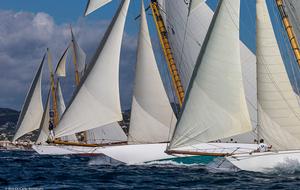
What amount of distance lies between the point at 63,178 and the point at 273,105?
37.1 ft

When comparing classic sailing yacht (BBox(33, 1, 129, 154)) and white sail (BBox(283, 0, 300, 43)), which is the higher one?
white sail (BBox(283, 0, 300, 43))

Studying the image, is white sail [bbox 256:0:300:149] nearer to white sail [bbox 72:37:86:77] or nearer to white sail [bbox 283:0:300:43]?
white sail [bbox 283:0:300:43]

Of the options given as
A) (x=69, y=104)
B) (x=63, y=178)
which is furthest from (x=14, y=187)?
(x=69, y=104)

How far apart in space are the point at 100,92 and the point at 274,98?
11.5 m

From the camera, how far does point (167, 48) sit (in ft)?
153

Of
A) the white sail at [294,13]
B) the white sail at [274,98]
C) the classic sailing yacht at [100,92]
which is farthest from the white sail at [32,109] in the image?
the white sail at [274,98]

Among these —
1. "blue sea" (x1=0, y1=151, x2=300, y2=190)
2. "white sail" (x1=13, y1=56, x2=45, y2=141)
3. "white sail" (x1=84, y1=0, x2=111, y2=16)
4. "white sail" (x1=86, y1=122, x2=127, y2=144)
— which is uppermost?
"white sail" (x1=84, y1=0, x2=111, y2=16)

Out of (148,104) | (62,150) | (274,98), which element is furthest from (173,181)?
(62,150)

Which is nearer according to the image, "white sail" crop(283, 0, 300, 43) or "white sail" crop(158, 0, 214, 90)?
"white sail" crop(283, 0, 300, 43)

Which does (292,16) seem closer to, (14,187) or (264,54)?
(264,54)

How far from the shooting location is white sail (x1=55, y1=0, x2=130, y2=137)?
1574 inches

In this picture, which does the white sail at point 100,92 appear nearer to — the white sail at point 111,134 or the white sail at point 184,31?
the white sail at point 184,31

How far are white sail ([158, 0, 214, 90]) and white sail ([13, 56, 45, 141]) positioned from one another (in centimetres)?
2540

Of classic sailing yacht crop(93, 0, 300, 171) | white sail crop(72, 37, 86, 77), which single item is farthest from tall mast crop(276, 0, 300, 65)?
Answer: white sail crop(72, 37, 86, 77)
